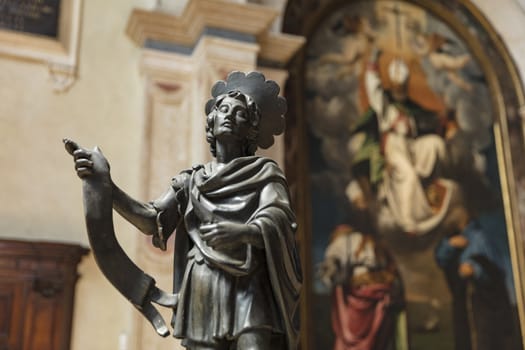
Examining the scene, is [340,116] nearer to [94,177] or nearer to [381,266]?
[381,266]

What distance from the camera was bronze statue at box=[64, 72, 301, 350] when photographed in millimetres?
2744

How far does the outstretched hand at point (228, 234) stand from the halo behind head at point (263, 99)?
58 cm

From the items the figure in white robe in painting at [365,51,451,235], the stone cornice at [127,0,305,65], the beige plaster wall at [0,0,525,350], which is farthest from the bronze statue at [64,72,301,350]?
the figure in white robe in painting at [365,51,451,235]

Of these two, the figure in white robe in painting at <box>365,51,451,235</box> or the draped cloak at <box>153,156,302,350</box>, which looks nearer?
the draped cloak at <box>153,156,302,350</box>

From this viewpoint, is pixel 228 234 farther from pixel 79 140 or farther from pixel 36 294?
pixel 79 140

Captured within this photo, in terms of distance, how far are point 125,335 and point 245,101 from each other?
4282 mm

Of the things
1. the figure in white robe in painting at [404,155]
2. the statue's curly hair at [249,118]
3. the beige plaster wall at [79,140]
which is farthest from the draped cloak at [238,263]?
the figure in white robe in painting at [404,155]

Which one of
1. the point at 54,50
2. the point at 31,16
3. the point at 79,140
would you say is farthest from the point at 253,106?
the point at 31,16

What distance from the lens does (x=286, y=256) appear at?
2.82m

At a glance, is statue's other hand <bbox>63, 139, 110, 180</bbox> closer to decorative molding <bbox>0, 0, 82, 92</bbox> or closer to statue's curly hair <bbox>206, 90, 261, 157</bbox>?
statue's curly hair <bbox>206, 90, 261, 157</bbox>

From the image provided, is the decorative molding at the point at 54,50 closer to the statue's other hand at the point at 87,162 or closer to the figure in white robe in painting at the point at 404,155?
the figure in white robe in painting at the point at 404,155

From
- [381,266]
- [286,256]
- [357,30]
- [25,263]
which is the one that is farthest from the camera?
[357,30]

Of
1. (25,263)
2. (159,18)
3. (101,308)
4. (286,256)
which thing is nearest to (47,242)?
(25,263)

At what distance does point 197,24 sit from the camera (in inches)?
292
